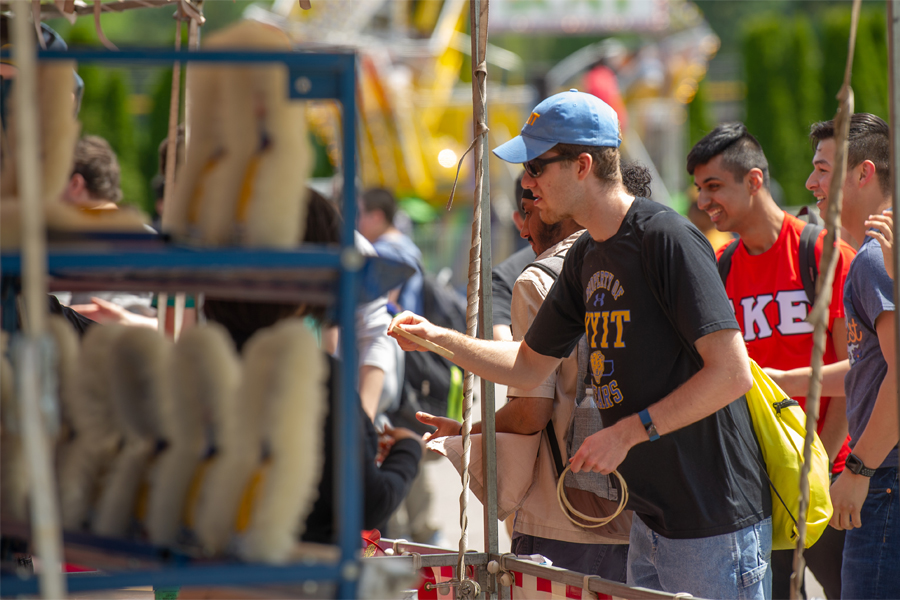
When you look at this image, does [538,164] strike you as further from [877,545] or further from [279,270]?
[877,545]

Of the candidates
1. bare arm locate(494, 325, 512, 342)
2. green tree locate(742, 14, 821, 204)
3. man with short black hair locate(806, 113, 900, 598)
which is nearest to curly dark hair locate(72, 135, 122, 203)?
bare arm locate(494, 325, 512, 342)

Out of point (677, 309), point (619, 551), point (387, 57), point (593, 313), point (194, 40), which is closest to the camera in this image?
point (677, 309)

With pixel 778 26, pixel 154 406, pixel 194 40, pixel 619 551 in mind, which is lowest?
pixel 619 551

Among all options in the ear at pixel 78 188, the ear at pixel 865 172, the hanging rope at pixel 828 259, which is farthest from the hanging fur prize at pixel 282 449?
the ear at pixel 78 188

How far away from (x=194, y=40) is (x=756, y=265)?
2162mm

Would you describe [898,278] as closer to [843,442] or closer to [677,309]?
[677,309]

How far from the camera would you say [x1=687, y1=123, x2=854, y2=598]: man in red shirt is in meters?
3.12

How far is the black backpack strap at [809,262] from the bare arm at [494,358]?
3.83 feet

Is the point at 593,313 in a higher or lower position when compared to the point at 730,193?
lower

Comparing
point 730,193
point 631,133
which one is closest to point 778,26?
point 631,133

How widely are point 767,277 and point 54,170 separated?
261cm

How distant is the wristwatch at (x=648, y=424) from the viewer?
201 cm

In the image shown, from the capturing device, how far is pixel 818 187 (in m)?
3.09

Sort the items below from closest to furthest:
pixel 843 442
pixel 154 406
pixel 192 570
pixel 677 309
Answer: pixel 192 570 < pixel 154 406 < pixel 677 309 < pixel 843 442
